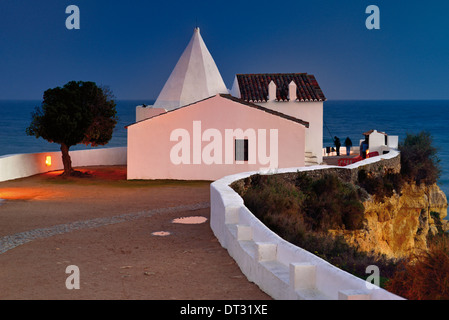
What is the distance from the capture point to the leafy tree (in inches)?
933

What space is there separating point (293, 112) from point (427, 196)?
8093 millimetres

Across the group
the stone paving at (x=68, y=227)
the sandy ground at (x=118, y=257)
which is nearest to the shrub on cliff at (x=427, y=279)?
the sandy ground at (x=118, y=257)

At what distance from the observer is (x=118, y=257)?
31.1 feet

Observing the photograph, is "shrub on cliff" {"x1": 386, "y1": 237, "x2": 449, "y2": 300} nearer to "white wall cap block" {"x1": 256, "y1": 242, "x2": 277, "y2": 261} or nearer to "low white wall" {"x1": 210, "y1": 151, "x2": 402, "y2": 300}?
"low white wall" {"x1": 210, "y1": 151, "x2": 402, "y2": 300}

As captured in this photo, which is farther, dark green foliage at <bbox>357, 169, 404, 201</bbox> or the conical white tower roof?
the conical white tower roof

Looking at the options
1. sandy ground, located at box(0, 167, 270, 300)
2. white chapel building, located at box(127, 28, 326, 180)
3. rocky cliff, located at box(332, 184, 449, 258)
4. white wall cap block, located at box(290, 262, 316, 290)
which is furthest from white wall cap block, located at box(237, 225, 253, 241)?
white chapel building, located at box(127, 28, 326, 180)

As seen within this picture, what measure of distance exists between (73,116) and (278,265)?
18.1 meters

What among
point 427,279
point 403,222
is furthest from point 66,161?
point 427,279

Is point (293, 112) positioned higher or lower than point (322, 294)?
higher

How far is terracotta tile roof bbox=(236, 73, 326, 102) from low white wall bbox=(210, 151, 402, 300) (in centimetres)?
2096
